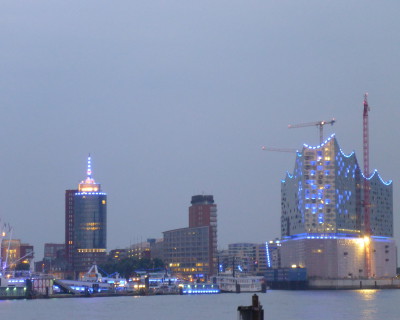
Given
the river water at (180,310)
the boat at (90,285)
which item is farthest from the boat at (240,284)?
the river water at (180,310)

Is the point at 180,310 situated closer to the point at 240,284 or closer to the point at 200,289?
the point at 200,289

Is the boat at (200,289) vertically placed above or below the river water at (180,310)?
above

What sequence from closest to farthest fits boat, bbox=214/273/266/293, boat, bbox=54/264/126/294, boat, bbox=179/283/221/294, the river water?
1. the river water
2. boat, bbox=54/264/126/294
3. boat, bbox=179/283/221/294
4. boat, bbox=214/273/266/293

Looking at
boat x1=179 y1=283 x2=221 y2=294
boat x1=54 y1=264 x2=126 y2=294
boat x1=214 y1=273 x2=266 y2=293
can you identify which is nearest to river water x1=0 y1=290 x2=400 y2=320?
→ boat x1=54 y1=264 x2=126 y2=294

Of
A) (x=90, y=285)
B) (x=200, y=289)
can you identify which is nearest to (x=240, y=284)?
(x=200, y=289)

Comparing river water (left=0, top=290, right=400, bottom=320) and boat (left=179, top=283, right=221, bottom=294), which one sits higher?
boat (left=179, top=283, right=221, bottom=294)

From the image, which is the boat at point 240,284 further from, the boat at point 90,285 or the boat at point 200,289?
the boat at point 90,285

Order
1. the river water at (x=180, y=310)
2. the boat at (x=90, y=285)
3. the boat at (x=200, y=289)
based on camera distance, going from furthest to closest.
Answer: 1. the boat at (x=200, y=289)
2. the boat at (x=90, y=285)
3. the river water at (x=180, y=310)

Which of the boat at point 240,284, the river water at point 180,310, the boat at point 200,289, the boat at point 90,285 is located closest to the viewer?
the river water at point 180,310

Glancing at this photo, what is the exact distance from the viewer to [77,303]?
464ft

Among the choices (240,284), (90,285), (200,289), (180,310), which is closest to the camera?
(180,310)

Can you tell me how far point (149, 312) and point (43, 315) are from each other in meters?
14.8

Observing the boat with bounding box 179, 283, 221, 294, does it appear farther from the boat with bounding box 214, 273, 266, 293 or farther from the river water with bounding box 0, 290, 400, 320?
the river water with bounding box 0, 290, 400, 320

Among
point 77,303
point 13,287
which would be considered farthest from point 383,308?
point 13,287
